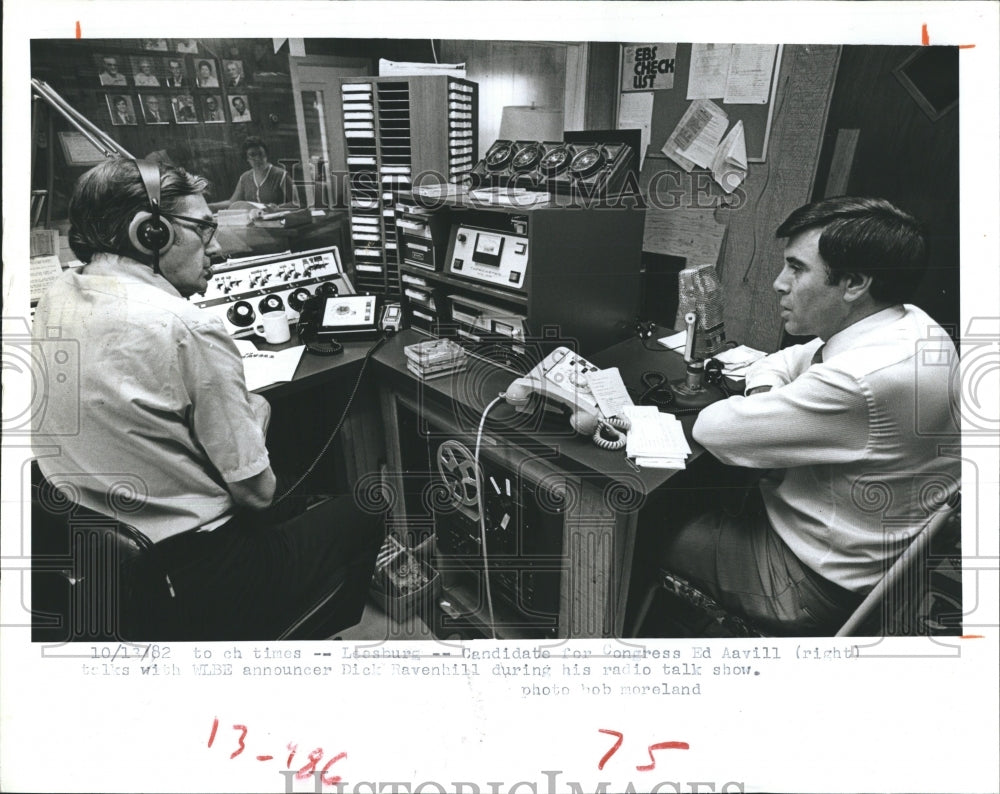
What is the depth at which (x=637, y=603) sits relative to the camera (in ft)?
3.97

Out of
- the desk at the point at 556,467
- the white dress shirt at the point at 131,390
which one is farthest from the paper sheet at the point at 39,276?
the desk at the point at 556,467

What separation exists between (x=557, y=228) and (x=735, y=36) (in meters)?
0.53

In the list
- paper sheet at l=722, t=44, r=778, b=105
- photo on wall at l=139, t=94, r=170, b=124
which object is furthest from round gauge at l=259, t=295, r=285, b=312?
paper sheet at l=722, t=44, r=778, b=105

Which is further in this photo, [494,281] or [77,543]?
[494,281]

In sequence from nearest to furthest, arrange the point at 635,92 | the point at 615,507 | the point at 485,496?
1. the point at 615,507
2. the point at 635,92
3. the point at 485,496

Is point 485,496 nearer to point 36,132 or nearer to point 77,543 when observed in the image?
point 77,543

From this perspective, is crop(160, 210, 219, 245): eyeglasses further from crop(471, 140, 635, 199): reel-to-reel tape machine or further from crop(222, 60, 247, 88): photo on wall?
crop(471, 140, 635, 199): reel-to-reel tape machine

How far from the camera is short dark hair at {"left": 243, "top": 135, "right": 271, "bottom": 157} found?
1298 millimetres

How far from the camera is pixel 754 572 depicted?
118 cm

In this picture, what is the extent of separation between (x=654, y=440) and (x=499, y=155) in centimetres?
92

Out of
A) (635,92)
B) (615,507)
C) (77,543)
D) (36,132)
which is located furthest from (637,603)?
(36,132)

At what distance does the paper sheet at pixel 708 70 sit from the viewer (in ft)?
3.50

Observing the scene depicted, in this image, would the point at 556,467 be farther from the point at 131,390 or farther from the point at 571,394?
the point at 131,390

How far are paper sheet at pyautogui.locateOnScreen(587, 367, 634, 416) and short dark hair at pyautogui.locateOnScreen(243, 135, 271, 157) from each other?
0.94 m
